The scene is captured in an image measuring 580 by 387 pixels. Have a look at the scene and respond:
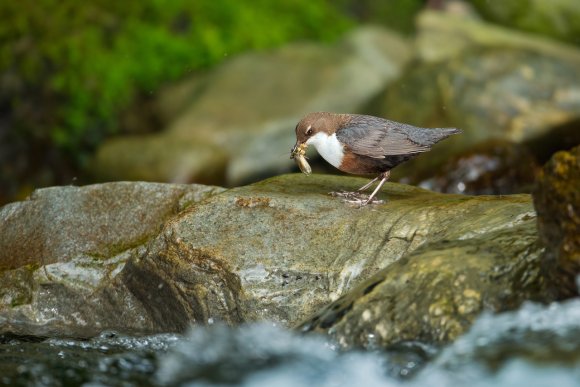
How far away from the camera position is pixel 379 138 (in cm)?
501

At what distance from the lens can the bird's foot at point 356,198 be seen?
4.74 metres

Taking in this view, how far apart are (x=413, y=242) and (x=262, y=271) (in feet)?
2.24

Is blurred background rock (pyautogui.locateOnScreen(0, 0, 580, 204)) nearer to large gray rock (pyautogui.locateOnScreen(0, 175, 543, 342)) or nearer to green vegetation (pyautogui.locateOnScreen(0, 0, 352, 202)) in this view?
green vegetation (pyautogui.locateOnScreen(0, 0, 352, 202))

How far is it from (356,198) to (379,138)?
1.28 ft

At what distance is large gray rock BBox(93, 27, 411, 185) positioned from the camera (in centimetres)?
1027

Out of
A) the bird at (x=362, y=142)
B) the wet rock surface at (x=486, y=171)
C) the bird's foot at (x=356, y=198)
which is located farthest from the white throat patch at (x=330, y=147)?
the wet rock surface at (x=486, y=171)

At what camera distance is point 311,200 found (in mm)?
4766

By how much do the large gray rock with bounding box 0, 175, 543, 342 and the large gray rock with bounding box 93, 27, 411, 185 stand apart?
5207 mm

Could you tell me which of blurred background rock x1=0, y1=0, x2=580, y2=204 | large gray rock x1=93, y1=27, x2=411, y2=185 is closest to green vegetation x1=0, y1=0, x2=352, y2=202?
blurred background rock x1=0, y1=0, x2=580, y2=204

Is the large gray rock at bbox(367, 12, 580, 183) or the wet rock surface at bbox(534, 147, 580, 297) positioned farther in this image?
the large gray rock at bbox(367, 12, 580, 183)

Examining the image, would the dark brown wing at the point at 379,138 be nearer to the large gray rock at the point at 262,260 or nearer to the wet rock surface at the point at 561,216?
the large gray rock at the point at 262,260

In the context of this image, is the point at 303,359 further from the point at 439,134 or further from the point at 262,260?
the point at 439,134

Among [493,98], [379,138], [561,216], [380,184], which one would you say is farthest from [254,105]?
[561,216]

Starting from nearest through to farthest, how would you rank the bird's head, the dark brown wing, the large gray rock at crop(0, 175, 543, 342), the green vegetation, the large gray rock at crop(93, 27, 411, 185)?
1. the large gray rock at crop(0, 175, 543, 342)
2. the dark brown wing
3. the bird's head
4. the large gray rock at crop(93, 27, 411, 185)
5. the green vegetation
